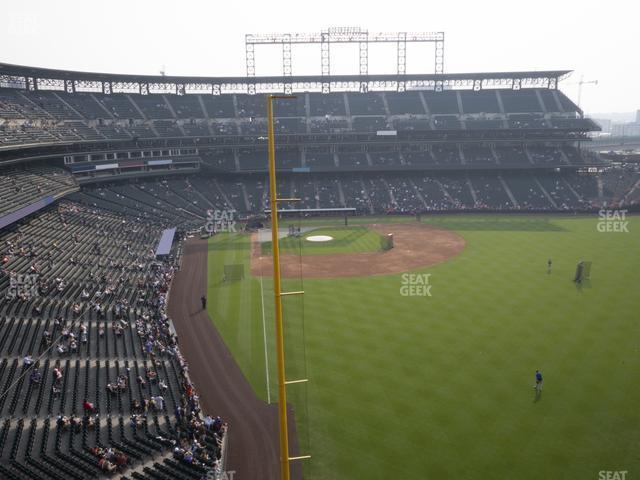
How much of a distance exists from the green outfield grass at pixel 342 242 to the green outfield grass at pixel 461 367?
417 inches

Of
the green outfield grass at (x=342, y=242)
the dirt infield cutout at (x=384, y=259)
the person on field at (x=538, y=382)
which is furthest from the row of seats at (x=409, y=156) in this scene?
the person on field at (x=538, y=382)

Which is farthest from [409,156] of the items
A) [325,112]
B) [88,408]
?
[88,408]

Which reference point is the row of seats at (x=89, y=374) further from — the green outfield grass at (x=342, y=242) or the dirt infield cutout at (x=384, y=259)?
the green outfield grass at (x=342, y=242)

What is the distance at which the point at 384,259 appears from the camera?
156ft

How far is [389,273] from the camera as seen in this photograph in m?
42.5

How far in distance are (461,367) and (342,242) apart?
105 ft

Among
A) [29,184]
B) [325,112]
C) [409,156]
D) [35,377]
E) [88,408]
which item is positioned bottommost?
[88,408]

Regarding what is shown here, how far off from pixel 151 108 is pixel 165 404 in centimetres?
6787

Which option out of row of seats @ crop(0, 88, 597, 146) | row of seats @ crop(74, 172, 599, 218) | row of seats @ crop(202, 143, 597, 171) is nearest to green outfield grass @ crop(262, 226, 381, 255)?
row of seats @ crop(74, 172, 599, 218)

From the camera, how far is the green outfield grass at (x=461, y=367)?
17750mm

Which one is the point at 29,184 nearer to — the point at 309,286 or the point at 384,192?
the point at 309,286

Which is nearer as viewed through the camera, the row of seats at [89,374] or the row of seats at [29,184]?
the row of seats at [89,374]

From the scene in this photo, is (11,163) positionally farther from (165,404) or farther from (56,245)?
(165,404)

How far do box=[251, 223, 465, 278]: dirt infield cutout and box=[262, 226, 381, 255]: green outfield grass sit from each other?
5.49 ft
